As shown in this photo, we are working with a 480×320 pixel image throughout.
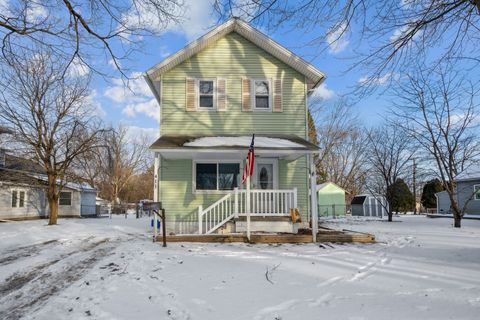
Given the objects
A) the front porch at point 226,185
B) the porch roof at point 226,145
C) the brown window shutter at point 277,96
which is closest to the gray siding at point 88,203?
the front porch at point 226,185

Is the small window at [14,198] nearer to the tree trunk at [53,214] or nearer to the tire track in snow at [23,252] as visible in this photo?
the tree trunk at [53,214]

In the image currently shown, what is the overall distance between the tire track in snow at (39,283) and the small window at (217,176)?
4.47 meters

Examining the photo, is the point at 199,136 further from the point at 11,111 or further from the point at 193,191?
the point at 11,111

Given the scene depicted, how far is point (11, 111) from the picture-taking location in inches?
628

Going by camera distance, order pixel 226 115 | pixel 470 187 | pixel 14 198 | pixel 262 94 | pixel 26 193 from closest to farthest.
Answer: pixel 226 115
pixel 262 94
pixel 14 198
pixel 26 193
pixel 470 187

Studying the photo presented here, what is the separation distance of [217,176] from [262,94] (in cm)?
353

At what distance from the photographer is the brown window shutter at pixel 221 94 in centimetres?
1209

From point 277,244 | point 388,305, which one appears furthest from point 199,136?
point 388,305

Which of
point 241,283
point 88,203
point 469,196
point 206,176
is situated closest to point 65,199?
point 88,203

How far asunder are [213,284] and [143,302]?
123cm

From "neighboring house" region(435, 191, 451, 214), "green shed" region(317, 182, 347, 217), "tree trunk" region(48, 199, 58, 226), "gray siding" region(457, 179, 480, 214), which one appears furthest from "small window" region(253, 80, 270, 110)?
"neighboring house" region(435, 191, 451, 214)

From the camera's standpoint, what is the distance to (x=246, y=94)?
12203 millimetres

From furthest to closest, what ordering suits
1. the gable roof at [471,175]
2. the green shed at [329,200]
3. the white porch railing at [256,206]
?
the green shed at [329,200], the gable roof at [471,175], the white porch railing at [256,206]

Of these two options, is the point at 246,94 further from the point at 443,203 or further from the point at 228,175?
the point at 443,203
